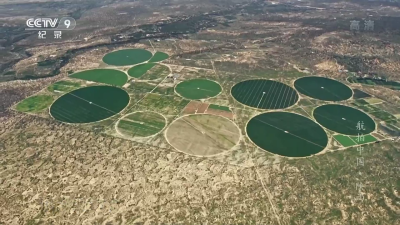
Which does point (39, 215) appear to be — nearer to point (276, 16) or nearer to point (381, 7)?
point (276, 16)

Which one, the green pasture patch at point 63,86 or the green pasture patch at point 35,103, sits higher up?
the green pasture patch at point 63,86

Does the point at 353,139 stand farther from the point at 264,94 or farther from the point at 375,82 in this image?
the point at 375,82

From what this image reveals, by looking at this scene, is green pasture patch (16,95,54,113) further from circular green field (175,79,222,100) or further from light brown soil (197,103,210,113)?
light brown soil (197,103,210,113)

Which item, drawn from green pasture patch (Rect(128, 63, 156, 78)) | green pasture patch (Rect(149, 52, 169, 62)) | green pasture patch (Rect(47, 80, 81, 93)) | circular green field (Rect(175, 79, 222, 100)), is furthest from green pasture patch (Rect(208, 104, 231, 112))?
green pasture patch (Rect(47, 80, 81, 93))

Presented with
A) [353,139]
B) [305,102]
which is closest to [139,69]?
[305,102]

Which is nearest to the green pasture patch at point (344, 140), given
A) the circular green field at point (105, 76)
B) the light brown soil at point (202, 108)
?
the light brown soil at point (202, 108)

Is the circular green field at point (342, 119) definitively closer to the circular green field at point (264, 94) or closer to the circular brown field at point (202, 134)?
the circular green field at point (264, 94)
